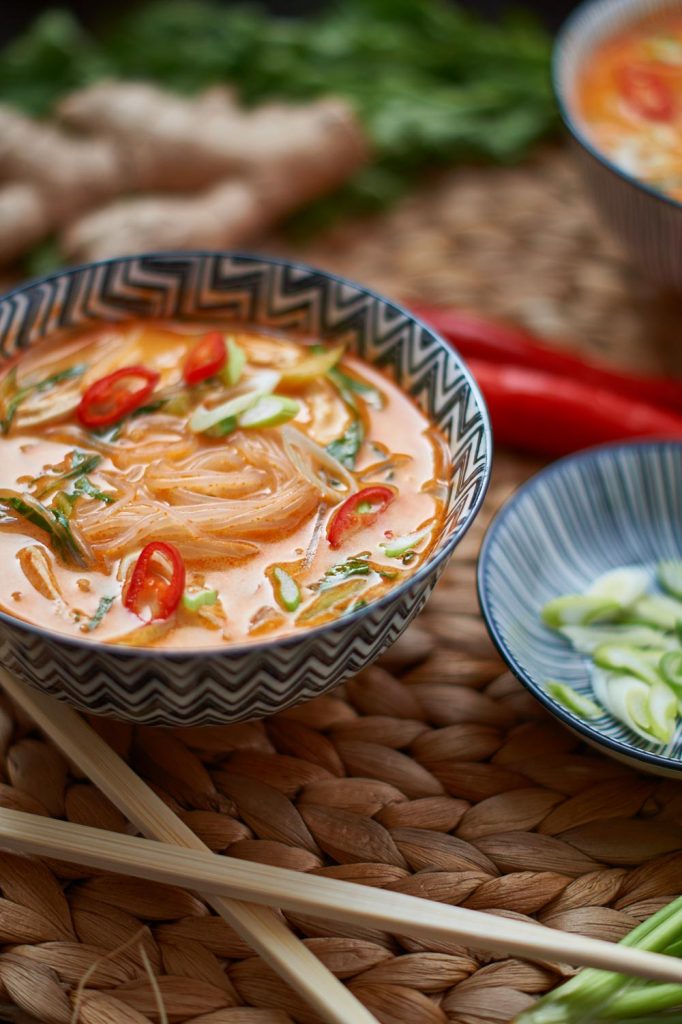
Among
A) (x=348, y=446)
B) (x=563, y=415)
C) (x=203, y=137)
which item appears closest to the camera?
(x=348, y=446)

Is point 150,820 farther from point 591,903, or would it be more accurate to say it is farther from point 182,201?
point 182,201

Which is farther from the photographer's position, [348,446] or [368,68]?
[368,68]

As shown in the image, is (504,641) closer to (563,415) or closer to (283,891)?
(283,891)

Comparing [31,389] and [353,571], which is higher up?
[31,389]

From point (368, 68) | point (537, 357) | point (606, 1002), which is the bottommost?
point (606, 1002)

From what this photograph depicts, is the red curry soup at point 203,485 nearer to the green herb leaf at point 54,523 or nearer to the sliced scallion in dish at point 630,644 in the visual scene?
the green herb leaf at point 54,523

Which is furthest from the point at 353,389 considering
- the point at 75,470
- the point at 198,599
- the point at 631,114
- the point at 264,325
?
the point at 631,114

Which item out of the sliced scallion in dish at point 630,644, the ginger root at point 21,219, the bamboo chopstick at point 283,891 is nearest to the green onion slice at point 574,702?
the sliced scallion in dish at point 630,644
